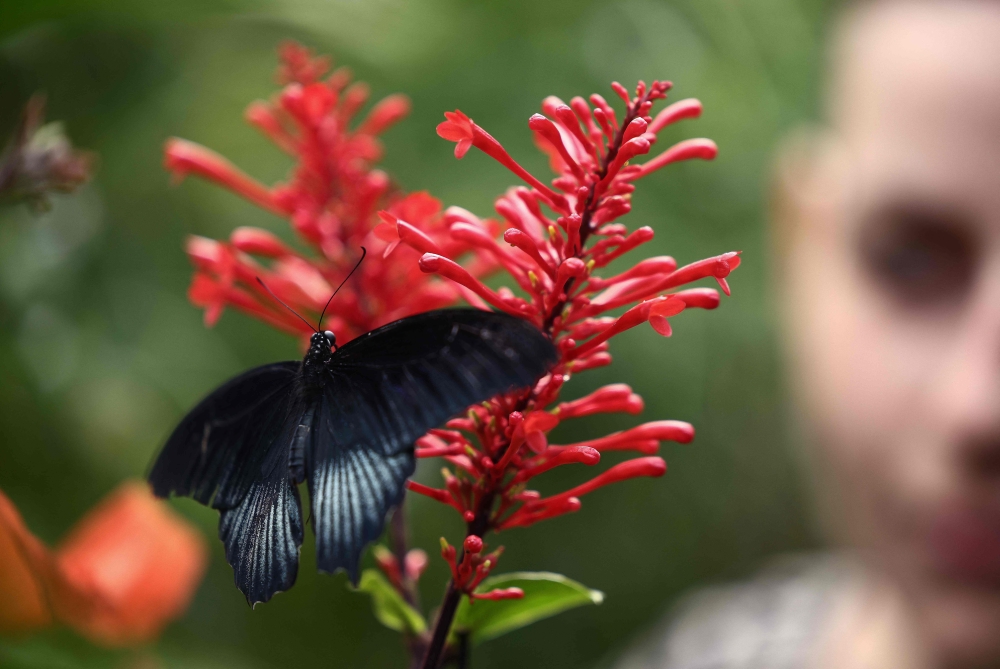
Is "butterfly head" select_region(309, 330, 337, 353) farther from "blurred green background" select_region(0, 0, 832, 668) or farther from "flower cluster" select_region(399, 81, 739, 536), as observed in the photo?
"blurred green background" select_region(0, 0, 832, 668)

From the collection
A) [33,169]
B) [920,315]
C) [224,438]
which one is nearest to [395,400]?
[224,438]

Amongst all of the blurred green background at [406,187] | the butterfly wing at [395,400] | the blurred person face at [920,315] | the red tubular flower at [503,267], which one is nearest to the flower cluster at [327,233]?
the red tubular flower at [503,267]

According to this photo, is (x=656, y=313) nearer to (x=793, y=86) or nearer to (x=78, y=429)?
(x=78, y=429)

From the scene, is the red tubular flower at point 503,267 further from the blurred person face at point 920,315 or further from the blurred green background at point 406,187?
the blurred person face at point 920,315

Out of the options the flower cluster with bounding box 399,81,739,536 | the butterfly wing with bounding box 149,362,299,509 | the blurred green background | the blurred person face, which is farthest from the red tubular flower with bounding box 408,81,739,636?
the blurred person face

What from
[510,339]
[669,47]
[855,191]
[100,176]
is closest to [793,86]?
[669,47]

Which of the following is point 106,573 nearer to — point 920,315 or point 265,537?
point 265,537

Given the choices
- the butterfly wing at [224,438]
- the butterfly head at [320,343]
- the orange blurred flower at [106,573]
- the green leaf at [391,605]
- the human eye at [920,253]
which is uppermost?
the human eye at [920,253]
